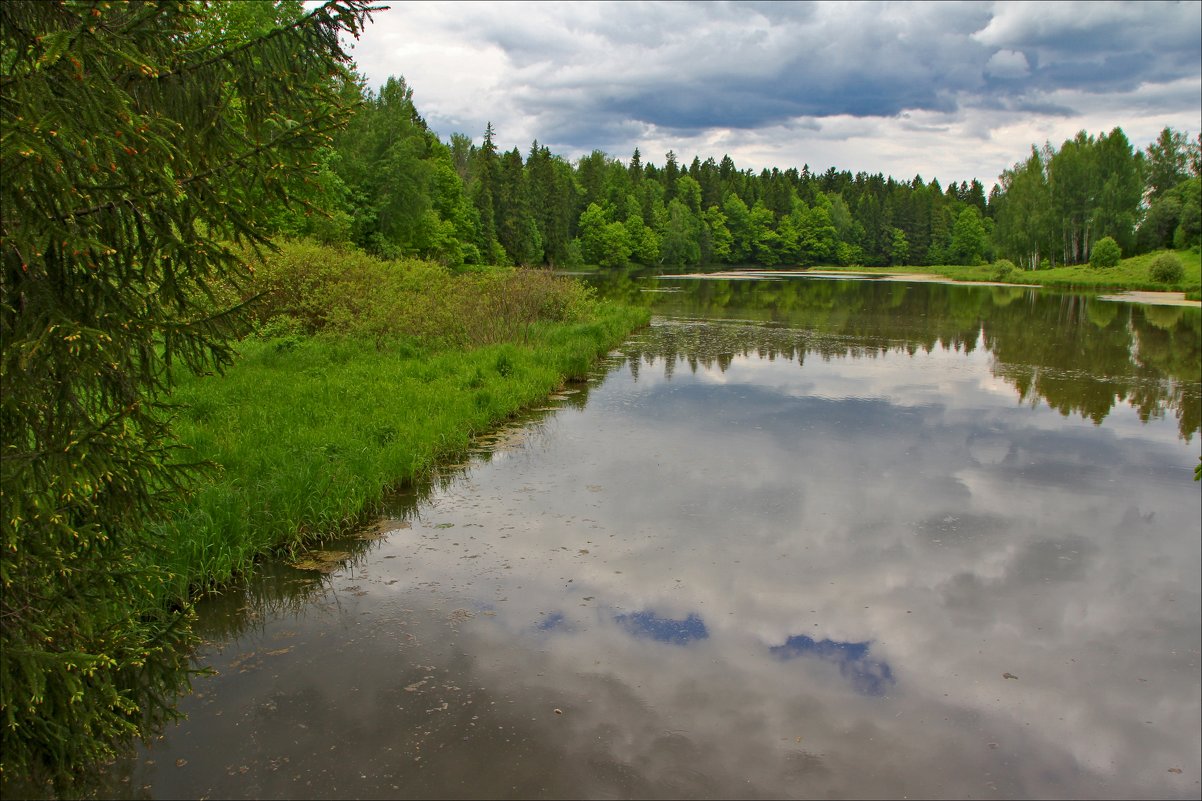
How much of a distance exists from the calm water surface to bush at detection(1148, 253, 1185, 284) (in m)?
52.7

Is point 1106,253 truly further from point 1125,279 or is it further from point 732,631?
point 732,631

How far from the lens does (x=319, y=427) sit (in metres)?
10.7

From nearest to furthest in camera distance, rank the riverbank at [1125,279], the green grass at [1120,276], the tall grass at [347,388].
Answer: the tall grass at [347,388], the riverbank at [1125,279], the green grass at [1120,276]

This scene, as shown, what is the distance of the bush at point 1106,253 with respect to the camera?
6612 centimetres

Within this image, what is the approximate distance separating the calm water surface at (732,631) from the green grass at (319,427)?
50 cm

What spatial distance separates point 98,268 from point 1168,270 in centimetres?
6779

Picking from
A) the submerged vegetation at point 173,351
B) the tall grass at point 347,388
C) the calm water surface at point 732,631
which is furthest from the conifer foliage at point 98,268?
the calm water surface at point 732,631

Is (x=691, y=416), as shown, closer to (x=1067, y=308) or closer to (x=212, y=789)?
(x=212, y=789)

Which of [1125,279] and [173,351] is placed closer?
[173,351]

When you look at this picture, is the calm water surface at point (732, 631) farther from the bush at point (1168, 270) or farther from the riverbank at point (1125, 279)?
the bush at point (1168, 270)

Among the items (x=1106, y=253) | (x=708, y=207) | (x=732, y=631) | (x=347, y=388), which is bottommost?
(x=732, y=631)

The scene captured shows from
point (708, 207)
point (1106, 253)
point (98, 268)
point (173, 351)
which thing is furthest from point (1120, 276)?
point (98, 268)

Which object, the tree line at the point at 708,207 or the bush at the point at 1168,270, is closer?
the tree line at the point at 708,207

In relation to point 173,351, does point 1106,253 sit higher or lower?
higher
